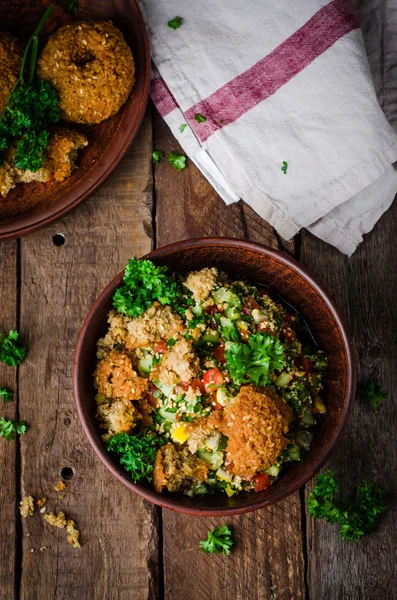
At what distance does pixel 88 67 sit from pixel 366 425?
6.59 ft

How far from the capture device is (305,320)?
2.85 metres

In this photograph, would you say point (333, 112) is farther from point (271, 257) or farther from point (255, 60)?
point (271, 257)

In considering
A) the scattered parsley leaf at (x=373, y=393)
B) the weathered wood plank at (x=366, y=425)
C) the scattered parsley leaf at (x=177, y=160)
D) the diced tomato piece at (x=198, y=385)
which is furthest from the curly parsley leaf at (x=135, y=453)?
the scattered parsley leaf at (x=177, y=160)

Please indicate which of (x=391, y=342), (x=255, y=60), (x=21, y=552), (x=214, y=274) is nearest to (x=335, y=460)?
(x=391, y=342)

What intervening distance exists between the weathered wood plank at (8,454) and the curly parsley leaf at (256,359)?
3.78 ft

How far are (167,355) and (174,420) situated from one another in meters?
0.26

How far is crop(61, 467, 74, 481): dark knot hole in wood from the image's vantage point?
3.00 m

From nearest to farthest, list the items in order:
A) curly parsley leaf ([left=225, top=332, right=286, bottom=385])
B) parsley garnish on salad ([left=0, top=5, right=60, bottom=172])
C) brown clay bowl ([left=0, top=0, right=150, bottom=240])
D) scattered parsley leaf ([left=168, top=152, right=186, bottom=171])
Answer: curly parsley leaf ([left=225, top=332, right=286, bottom=385]) → parsley garnish on salad ([left=0, top=5, right=60, bottom=172]) → brown clay bowl ([left=0, top=0, right=150, bottom=240]) → scattered parsley leaf ([left=168, top=152, right=186, bottom=171])

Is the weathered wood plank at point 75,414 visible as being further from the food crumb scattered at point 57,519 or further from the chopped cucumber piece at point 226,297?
the chopped cucumber piece at point 226,297

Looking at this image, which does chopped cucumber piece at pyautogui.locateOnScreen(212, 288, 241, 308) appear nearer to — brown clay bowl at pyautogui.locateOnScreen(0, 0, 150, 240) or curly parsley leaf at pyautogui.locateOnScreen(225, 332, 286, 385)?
curly parsley leaf at pyautogui.locateOnScreen(225, 332, 286, 385)

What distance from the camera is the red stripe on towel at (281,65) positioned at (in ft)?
9.66

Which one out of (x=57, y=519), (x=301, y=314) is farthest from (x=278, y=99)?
(x=57, y=519)

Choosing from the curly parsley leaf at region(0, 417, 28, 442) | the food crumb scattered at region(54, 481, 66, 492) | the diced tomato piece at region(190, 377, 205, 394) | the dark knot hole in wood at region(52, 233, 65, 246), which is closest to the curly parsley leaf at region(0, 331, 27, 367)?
the curly parsley leaf at region(0, 417, 28, 442)

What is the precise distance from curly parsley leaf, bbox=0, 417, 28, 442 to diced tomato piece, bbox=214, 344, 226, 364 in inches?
40.6
